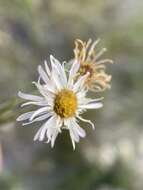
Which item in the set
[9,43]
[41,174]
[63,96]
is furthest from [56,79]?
[41,174]

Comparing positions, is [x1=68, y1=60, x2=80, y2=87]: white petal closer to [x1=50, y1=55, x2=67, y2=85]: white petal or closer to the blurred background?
[x1=50, y1=55, x2=67, y2=85]: white petal

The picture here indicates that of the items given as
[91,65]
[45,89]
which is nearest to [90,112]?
[91,65]

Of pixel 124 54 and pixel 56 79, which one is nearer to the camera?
pixel 56 79

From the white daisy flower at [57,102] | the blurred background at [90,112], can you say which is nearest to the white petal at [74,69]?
the white daisy flower at [57,102]

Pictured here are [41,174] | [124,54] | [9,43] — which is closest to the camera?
[9,43]

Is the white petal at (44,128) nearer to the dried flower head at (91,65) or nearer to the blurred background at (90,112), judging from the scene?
the dried flower head at (91,65)

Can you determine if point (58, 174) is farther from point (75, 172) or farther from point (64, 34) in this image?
point (64, 34)

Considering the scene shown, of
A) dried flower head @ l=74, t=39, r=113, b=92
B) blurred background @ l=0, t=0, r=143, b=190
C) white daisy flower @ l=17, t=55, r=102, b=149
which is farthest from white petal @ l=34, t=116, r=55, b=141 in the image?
blurred background @ l=0, t=0, r=143, b=190

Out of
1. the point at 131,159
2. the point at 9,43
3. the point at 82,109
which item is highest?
the point at 9,43

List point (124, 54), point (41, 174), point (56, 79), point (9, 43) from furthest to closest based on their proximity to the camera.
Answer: point (124, 54) → point (41, 174) → point (9, 43) → point (56, 79)
